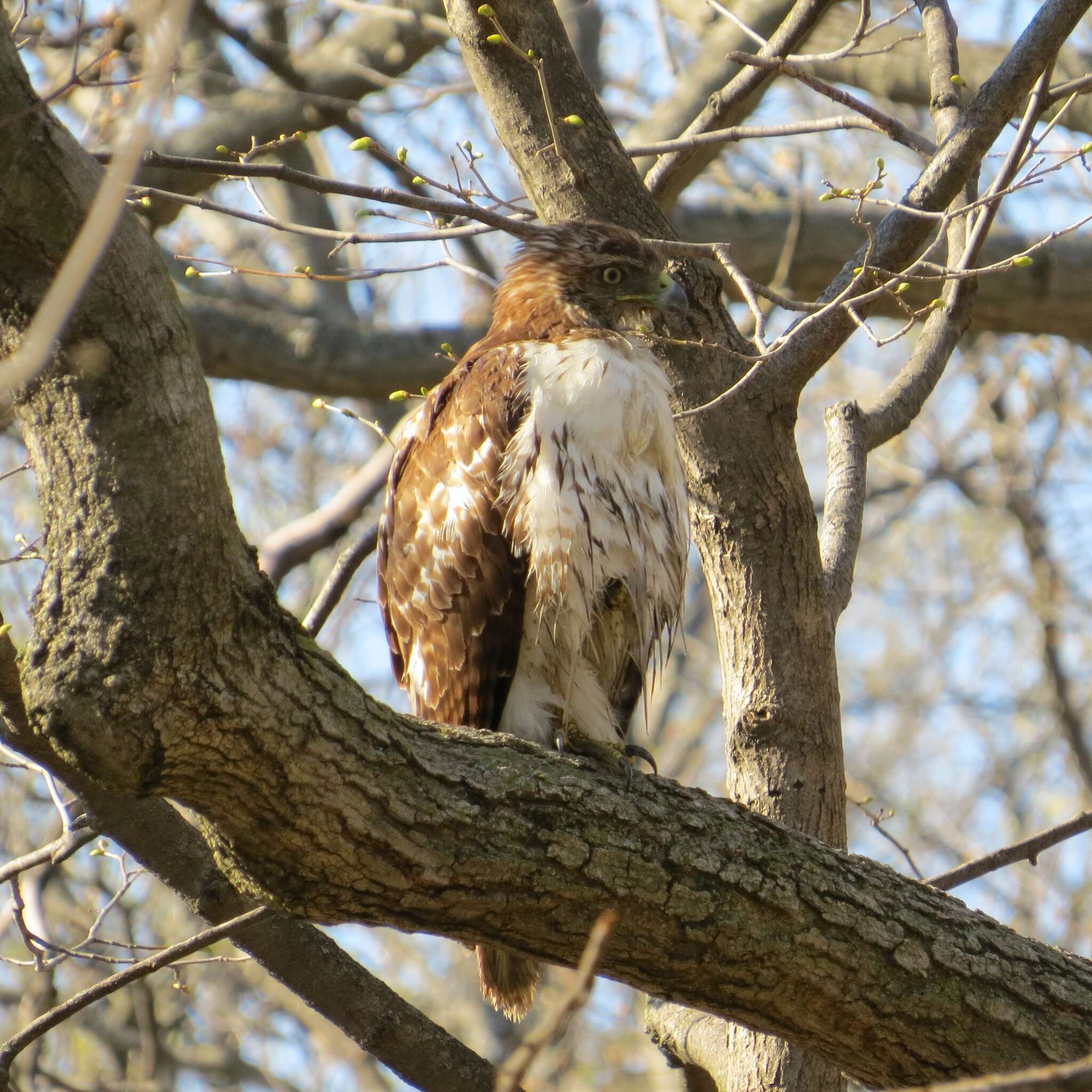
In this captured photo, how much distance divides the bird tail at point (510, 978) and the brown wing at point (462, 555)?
2.03 feet

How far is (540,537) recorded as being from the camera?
11.7 ft

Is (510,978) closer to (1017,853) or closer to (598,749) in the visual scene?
(598,749)

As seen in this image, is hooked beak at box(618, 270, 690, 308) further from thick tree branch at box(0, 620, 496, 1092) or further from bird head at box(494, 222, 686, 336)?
thick tree branch at box(0, 620, 496, 1092)

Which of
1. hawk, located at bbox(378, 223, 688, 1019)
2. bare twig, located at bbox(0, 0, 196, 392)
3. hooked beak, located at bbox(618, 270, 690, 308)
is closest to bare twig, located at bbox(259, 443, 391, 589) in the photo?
hawk, located at bbox(378, 223, 688, 1019)

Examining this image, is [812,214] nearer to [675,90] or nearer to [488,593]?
[675,90]

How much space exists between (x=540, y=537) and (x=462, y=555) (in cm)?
25

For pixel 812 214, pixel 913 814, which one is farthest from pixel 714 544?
pixel 913 814

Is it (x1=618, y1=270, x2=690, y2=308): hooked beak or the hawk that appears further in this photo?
(x1=618, y1=270, x2=690, y2=308): hooked beak

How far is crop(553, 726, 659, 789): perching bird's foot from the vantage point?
136 inches

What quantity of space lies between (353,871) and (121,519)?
828 millimetres

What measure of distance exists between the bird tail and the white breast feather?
1.94ft

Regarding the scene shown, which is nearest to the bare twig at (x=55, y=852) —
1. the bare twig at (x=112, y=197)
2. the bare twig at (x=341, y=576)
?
the bare twig at (x=341, y=576)

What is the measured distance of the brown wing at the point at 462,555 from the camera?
369 centimetres

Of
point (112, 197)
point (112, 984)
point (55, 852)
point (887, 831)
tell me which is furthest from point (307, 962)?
point (112, 197)
